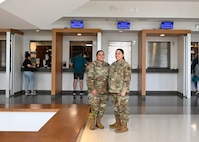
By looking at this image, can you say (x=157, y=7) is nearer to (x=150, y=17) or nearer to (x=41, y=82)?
(x=150, y=17)

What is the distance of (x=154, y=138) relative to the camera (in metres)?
4.68

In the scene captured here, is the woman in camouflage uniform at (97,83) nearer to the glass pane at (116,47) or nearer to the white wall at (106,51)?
the white wall at (106,51)

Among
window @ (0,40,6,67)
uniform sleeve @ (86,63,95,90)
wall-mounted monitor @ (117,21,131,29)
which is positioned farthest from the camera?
window @ (0,40,6,67)

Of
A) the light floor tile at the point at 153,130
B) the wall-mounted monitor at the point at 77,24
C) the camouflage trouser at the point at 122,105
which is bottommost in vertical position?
the light floor tile at the point at 153,130

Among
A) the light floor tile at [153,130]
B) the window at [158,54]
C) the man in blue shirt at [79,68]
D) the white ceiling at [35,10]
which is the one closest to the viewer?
the white ceiling at [35,10]

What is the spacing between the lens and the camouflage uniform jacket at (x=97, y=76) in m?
5.28

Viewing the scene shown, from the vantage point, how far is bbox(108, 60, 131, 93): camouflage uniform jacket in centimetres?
512

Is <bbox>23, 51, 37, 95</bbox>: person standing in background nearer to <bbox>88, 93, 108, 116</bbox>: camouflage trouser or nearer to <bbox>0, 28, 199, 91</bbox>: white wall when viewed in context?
<bbox>0, 28, 199, 91</bbox>: white wall

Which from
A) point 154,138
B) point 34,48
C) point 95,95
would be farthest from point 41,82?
point 154,138

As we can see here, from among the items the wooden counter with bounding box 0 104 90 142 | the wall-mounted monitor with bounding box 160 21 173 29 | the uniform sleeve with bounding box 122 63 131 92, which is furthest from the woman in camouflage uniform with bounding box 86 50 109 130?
the wall-mounted monitor with bounding box 160 21 173 29

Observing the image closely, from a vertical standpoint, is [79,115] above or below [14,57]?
below

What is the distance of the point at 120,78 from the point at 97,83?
50cm

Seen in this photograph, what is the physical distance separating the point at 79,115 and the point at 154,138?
1.68 meters

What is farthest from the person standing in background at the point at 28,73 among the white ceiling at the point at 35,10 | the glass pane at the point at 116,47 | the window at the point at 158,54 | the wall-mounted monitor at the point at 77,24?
the window at the point at 158,54
